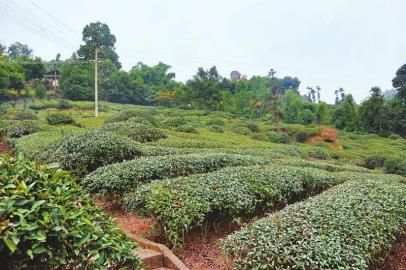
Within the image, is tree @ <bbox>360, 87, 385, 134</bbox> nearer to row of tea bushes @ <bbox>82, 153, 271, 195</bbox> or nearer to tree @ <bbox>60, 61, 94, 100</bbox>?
tree @ <bbox>60, 61, 94, 100</bbox>

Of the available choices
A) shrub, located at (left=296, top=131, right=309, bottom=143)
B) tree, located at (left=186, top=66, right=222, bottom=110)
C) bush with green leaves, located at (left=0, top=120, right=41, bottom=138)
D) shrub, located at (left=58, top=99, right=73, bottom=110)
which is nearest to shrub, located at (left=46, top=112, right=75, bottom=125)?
bush with green leaves, located at (left=0, top=120, right=41, bottom=138)

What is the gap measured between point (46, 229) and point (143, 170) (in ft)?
13.9

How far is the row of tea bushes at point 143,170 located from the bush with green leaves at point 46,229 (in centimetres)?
326

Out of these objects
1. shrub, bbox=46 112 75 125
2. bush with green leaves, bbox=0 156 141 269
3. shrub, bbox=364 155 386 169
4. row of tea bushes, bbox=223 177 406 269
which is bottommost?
shrub, bbox=364 155 386 169

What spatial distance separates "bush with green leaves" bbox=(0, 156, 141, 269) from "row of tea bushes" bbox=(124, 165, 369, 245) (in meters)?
2.10

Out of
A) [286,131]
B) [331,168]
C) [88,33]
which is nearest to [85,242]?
[331,168]

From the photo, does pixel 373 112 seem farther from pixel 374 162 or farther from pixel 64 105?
pixel 64 105

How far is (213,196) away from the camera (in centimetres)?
536

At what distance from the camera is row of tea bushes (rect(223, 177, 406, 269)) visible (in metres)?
3.59

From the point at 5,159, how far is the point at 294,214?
3246mm

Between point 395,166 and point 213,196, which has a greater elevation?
point 213,196

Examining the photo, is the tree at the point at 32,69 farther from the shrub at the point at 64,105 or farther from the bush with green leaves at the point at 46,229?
the bush with green leaves at the point at 46,229

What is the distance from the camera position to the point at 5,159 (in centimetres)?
277

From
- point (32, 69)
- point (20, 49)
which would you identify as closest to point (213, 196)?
point (32, 69)
